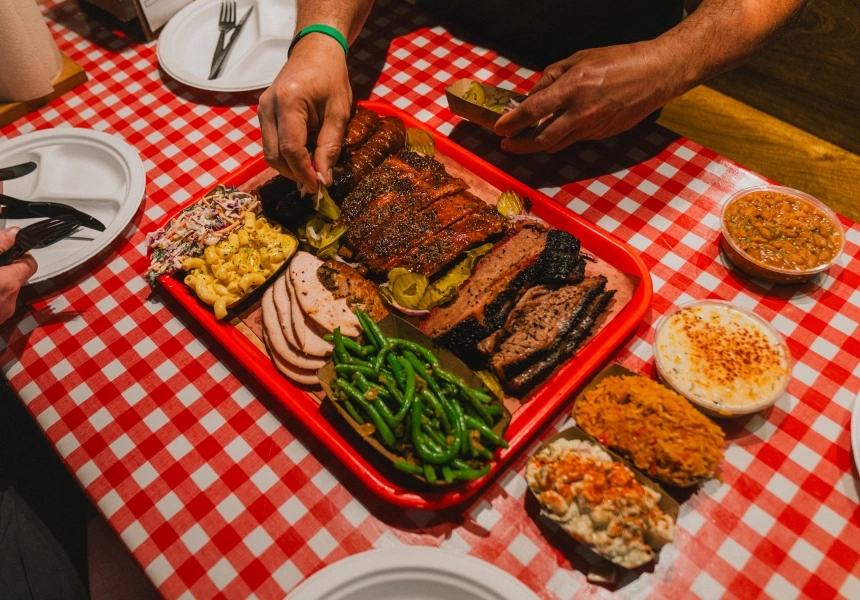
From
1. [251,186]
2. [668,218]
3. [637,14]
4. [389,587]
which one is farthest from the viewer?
[637,14]

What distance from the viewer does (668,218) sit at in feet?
10.7

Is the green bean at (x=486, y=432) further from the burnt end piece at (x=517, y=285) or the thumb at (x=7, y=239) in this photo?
the thumb at (x=7, y=239)

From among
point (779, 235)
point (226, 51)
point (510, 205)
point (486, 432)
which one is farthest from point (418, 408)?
point (226, 51)

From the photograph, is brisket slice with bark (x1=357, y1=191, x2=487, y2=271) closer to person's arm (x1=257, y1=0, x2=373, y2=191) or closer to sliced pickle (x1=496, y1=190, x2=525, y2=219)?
sliced pickle (x1=496, y1=190, x2=525, y2=219)

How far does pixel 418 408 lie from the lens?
7.75 feet

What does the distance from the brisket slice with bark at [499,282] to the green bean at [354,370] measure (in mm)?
394

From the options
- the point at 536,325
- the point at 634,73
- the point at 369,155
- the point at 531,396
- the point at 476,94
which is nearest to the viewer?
the point at 531,396

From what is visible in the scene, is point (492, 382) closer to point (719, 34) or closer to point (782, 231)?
point (782, 231)

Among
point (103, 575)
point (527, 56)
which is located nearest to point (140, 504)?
point (103, 575)

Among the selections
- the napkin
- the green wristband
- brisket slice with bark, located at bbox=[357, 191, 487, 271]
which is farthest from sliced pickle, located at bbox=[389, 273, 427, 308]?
the napkin

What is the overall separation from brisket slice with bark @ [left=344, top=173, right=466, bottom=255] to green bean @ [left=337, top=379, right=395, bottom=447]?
2.87ft

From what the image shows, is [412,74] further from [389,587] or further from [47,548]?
[47,548]

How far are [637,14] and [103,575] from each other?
4842 millimetres

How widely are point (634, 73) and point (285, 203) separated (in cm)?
208
